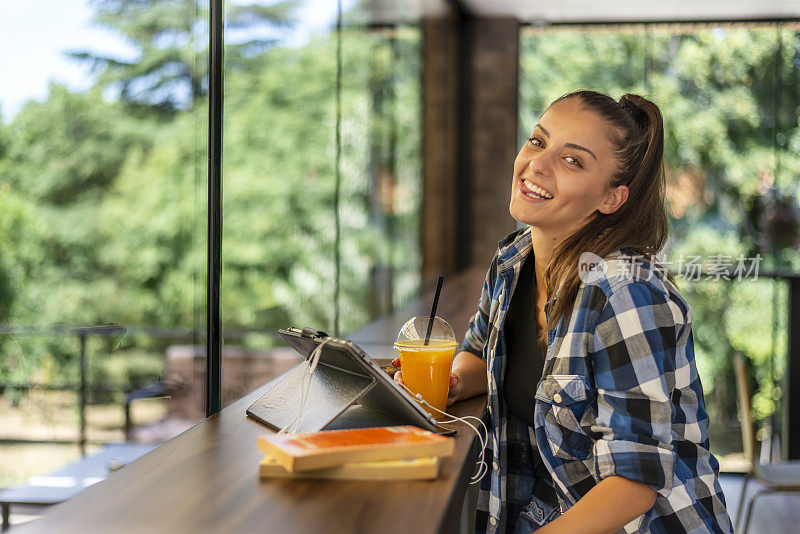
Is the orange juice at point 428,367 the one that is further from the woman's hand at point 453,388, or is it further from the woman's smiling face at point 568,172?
the woman's smiling face at point 568,172

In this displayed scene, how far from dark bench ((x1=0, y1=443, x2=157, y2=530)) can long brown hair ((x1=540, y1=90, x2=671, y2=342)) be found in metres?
0.81

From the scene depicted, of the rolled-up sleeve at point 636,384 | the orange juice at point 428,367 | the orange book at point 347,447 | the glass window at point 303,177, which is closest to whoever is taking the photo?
the orange book at point 347,447

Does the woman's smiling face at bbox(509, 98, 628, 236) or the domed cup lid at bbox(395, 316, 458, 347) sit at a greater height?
the woman's smiling face at bbox(509, 98, 628, 236)

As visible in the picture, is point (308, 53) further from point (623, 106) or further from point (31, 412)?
point (31, 412)

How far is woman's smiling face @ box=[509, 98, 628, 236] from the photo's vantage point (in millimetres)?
1345

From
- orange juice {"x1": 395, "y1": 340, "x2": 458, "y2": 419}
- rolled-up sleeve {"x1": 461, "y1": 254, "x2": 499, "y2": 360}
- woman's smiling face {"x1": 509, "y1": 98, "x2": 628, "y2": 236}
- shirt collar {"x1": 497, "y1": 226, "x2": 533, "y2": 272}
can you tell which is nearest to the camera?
orange juice {"x1": 395, "y1": 340, "x2": 458, "y2": 419}

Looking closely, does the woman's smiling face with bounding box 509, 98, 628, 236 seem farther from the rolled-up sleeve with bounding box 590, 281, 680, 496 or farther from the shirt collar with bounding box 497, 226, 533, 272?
the rolled-up sleeve with bounding box 590, 281, 680, 496

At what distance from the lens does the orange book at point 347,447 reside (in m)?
0.90

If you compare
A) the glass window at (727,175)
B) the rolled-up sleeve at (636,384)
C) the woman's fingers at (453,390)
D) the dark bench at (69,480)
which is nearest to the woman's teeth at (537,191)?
the rolled-up sleeve at (636,384)

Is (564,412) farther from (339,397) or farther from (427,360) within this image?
(339,397)

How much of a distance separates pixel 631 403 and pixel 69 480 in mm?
930

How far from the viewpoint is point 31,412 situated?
1204 mm

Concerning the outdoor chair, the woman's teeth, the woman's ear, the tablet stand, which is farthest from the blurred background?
the outdoor chair

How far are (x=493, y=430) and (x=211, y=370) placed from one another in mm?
517
